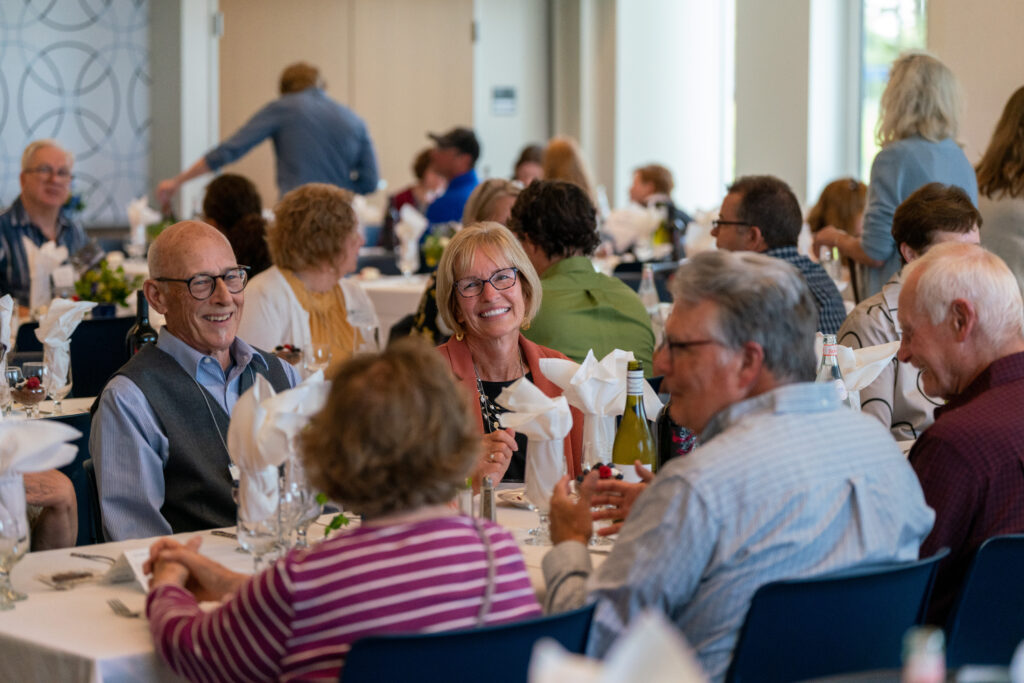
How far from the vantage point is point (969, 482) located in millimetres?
2078

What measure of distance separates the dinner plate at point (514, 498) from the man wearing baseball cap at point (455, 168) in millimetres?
5146

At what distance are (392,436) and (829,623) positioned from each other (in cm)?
70

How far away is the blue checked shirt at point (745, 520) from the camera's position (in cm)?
169

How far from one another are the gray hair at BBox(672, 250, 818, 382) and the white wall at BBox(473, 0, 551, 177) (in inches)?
380

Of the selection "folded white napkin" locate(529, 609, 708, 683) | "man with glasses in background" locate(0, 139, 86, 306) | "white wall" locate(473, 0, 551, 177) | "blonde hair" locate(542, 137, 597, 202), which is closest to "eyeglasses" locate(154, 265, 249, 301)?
"folded white napkin" locate(529, 609, 708, 683)

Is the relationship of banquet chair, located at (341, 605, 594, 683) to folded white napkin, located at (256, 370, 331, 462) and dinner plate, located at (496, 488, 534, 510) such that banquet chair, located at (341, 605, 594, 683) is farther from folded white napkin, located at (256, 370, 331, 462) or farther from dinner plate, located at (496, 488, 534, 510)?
dinner plate, located at (496, 488, 534, 510)

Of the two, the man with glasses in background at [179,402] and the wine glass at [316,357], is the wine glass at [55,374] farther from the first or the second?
the man with glasses in background at [179,402]

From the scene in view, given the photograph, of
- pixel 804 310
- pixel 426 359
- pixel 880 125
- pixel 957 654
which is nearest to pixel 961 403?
pixel 957 654

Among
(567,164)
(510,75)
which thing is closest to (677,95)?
(510,75)

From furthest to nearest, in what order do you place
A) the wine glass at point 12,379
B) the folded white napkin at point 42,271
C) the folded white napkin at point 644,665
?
the folded white napkin at point 42,271, the wine glass at point 12,379, the folded white napkin at point 644,665

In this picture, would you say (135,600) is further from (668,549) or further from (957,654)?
(957,654)

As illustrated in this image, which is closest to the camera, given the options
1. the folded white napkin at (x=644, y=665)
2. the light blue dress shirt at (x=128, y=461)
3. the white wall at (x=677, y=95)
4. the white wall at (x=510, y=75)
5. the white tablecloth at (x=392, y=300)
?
the folded white napkin at (x=644, y=665)

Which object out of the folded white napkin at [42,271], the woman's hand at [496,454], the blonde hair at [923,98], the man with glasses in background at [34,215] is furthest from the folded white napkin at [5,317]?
the blonde hair at [923,98]

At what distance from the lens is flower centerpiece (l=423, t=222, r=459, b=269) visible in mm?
6883
